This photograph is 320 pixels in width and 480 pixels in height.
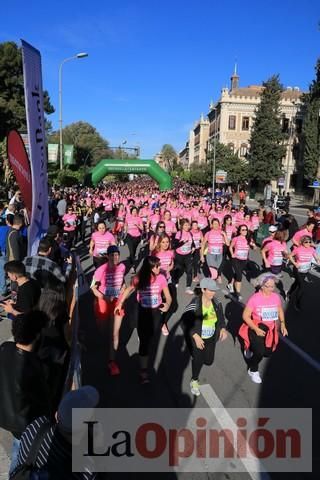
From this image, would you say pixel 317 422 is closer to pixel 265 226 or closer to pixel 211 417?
pixel 211 417

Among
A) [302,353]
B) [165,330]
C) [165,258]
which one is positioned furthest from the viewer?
[165,258]

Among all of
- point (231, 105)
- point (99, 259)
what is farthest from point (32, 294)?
point (231, 105)

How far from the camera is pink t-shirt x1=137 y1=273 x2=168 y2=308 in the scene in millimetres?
5129

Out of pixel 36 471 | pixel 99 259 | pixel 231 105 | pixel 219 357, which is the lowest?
pixel 219 357

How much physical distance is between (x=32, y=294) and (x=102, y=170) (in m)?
34.1

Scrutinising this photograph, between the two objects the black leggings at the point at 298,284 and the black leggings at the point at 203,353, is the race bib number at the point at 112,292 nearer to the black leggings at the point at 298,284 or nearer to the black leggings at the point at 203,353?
the black leggings at the point at 203,353

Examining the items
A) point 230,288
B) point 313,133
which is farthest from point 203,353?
point 313,133

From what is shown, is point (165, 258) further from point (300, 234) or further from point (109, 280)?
point (300, 234)

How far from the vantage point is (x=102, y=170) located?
1478 inches

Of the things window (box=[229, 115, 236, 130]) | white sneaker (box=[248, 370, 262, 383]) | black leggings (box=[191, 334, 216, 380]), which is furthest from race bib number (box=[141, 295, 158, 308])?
window (box=[229, 115, 236, 130])

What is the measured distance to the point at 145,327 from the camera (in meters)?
5.07

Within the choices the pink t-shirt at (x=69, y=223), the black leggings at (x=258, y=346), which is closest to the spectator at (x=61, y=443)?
the black leggings at (x=258, y=346)

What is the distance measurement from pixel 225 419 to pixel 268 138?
54809 millimetres

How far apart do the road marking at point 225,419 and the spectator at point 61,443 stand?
87.7 inches
